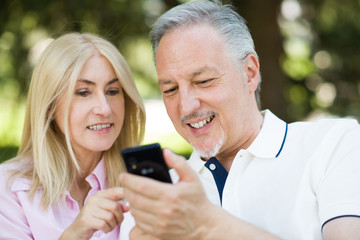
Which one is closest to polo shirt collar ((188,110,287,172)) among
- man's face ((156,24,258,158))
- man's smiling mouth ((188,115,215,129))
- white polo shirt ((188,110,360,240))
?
white polo shirt ((188,110,360,240))

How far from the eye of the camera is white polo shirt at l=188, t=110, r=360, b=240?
6.20 feet

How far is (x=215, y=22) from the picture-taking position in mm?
2379

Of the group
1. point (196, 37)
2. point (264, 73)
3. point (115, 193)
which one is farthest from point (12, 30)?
point (115, 193)

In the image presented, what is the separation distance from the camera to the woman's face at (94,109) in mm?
2854

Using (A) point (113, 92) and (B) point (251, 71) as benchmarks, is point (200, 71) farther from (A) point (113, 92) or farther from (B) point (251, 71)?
(A) point (113, 92)

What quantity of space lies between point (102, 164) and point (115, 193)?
1.24 meters

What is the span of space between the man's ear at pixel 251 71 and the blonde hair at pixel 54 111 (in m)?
0.98

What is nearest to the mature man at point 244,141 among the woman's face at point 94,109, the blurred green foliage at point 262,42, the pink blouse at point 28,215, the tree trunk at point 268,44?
the woman's face at point 94,109

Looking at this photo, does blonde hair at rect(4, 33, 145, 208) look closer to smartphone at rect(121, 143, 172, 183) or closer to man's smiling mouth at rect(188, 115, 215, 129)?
man's smiling mouth at rect(188, 115, 215, 129)

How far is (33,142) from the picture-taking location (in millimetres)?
3037

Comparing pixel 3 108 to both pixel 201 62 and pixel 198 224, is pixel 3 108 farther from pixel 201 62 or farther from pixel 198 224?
pixel 198 224

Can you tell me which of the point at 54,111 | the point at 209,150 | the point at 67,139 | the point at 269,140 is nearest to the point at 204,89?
the point at 209,150

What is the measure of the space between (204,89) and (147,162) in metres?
0.86

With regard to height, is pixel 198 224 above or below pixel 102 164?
above
